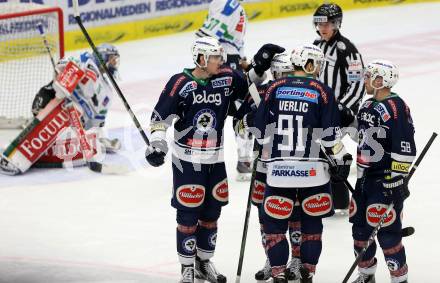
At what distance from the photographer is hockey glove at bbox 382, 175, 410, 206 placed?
6902 mm

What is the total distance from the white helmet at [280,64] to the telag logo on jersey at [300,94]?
1.33ft

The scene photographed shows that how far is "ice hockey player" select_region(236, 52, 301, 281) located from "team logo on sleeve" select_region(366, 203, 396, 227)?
1.65 ft

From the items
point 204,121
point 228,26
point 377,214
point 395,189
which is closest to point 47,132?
point 228,26

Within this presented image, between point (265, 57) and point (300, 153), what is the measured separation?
0.80 m

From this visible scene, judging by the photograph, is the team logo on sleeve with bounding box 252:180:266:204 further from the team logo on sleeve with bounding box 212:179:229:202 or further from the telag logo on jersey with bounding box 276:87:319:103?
the telag logo on jersey with bounding box 276:87:319:103

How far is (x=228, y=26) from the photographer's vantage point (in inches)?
420

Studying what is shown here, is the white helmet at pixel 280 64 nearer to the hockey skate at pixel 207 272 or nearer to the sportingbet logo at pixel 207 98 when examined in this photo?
the sportingbet logo at pixel 207 98

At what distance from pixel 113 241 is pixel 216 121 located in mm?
1833

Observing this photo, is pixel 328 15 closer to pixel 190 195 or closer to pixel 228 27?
pixel 228 27

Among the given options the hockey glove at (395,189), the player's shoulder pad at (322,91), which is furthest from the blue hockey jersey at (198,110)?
the hockey glove at (395,189)

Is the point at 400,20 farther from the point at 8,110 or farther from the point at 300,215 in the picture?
the point at 300,215

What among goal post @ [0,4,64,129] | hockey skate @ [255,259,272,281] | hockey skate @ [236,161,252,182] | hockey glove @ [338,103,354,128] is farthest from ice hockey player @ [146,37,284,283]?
goal post @ [0,4,64,129]

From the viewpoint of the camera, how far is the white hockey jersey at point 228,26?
35.0 feet

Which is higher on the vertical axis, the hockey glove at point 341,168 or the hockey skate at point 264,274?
the hockey glove at point 341,168
